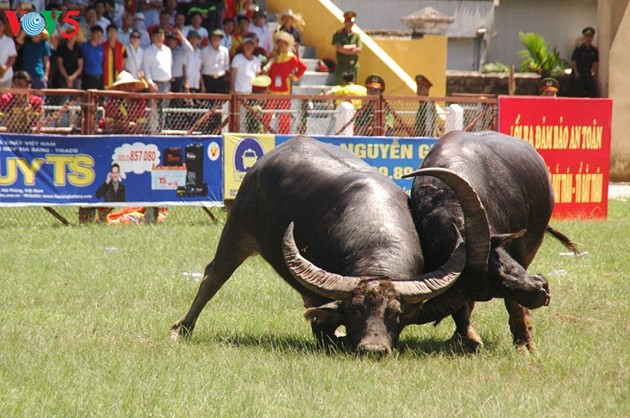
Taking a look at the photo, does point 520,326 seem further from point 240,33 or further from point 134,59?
point 240,33

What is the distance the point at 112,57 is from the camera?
763 inches

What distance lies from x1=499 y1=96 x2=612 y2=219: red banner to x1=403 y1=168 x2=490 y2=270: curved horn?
391 inches

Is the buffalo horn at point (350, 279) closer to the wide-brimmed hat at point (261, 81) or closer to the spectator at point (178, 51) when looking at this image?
the wide-brimmed hat at point (261, 81)

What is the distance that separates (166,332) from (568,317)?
134 inches

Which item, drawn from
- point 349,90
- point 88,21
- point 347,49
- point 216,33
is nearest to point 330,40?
point 347,49

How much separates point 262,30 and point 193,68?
8.02ft

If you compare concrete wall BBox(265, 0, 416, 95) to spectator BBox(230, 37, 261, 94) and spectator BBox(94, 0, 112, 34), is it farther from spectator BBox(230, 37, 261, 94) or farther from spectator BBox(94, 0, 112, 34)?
spectator BBox(94, 0, 112, 34)

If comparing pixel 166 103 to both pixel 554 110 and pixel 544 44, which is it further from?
pixel 544 44

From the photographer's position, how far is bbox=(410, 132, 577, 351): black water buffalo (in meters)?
8.21

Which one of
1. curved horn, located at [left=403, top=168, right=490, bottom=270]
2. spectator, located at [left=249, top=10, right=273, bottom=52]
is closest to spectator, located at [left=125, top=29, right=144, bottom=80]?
spectator, located at [left=249, top=10, right=273, bottom=52]

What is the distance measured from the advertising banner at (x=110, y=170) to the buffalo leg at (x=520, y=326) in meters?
8.55

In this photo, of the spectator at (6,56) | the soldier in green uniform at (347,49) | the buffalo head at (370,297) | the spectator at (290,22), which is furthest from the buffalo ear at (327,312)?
the soldier in green uniform at (347,49)

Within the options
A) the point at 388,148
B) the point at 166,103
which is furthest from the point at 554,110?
the point at 166,103

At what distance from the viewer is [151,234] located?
1487 cm
